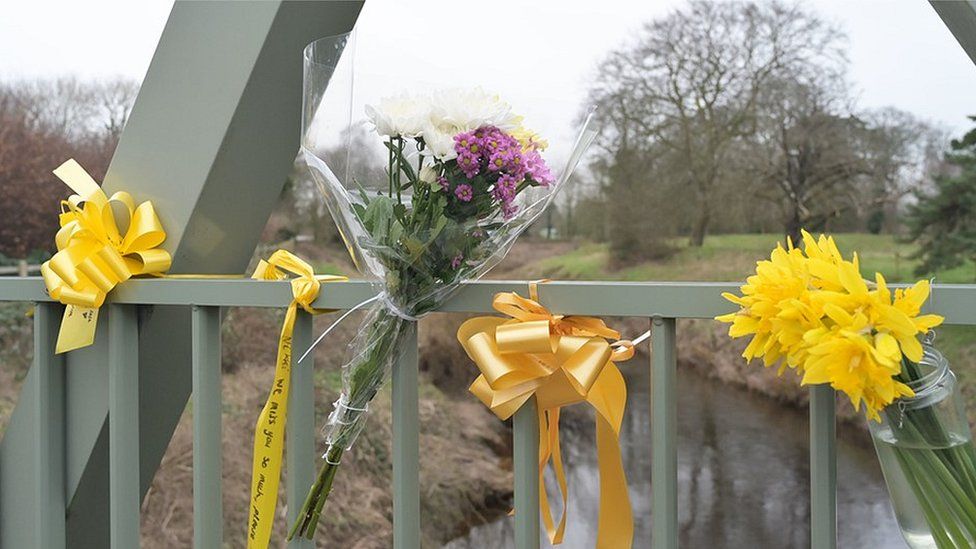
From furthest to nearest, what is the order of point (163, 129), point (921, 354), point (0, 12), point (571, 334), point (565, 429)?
point (565, 429), point (0, 12), point (163, 129), point (571, 334), point (921, 354)

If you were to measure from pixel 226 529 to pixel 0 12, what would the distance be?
272cm

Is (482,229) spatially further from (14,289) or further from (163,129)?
(14,289)

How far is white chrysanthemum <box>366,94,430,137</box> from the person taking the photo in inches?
29.8

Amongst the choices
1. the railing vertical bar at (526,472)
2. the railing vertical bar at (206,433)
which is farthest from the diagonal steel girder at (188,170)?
the railing vertical bar at (526,472)

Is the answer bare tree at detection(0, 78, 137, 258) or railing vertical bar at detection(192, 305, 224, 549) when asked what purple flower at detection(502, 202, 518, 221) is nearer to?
railing vertical bar at detection(192, 305, 224, 549)

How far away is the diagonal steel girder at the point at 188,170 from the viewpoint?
3.49 feet

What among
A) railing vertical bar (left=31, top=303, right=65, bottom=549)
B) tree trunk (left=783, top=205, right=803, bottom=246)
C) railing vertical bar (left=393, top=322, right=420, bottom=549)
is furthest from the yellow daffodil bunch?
tree trunk (left=783, top=205, right=803, bottom=246)

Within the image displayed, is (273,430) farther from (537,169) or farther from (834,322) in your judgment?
(834,322)

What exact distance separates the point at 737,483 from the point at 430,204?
13.5 ft

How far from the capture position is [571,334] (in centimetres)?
77

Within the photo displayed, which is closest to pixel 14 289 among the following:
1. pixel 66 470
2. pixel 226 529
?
pixel 66 470

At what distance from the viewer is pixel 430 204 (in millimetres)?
775

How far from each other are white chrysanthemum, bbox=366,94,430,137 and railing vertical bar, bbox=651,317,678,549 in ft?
0.88

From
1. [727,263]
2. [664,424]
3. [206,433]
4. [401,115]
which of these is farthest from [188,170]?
[727,263]
